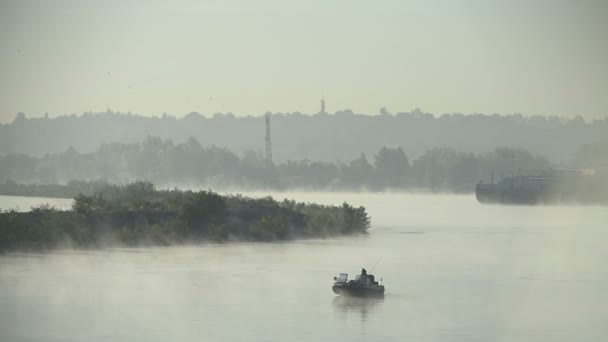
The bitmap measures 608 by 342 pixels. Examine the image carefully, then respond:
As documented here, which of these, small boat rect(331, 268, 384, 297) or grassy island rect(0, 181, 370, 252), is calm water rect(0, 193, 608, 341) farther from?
grassy island rect(0, 181, 370, 252)

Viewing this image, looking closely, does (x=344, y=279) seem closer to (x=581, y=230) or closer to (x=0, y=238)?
(x=0, y=238)

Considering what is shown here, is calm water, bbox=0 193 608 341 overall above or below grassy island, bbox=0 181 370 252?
below

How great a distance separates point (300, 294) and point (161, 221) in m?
36.6

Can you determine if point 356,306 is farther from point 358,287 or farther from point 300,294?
point 300,294

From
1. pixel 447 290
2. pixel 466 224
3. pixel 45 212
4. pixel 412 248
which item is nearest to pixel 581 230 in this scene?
pixel 466 224

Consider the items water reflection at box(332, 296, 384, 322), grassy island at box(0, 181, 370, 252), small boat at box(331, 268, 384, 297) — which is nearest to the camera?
water reflection at box(332, 296, 384, 322)

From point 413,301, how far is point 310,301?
15.4 ft

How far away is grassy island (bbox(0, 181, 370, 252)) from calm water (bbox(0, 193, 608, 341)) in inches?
133

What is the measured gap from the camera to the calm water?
163 ft

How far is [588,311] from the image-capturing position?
57.4m

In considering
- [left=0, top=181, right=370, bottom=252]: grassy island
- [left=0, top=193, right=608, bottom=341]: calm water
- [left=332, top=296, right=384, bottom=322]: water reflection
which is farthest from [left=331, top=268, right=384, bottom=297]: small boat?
[left=0, top=181, right=370, bottom=252]: grassy island

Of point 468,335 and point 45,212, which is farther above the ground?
point 45,212

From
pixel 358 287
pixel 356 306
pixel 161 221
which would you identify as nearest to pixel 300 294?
pixel 358 287

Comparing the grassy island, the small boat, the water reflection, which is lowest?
the water reflection
